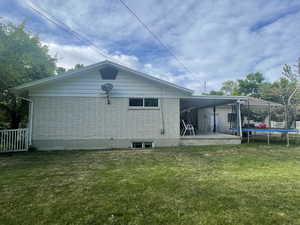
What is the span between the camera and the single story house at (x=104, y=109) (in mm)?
6973

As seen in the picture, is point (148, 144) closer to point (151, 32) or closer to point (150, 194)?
point (150, 194)

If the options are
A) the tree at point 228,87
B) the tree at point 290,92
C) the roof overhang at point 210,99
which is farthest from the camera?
the tree at point 228,87

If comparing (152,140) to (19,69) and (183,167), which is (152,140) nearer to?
(183,167)

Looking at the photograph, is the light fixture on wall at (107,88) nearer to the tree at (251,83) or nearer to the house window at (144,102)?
the house window at (144,102)

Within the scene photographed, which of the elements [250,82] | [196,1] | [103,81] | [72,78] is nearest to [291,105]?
[196,1]

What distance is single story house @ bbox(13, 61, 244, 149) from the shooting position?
6973 mm

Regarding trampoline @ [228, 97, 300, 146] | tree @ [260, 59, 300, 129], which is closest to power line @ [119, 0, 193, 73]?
trampoline @ [228, 97, 300, 146]

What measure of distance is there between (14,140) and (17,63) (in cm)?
422

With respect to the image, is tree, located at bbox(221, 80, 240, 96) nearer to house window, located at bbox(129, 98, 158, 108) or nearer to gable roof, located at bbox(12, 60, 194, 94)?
gable roof, located at bbox(12, 60, 194, 94)

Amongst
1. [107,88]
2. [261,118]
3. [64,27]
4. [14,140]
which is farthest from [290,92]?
[14,140]

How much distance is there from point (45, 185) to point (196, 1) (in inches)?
409

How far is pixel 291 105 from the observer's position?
1195 centimetres

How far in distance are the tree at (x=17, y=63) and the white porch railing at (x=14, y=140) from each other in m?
2.83

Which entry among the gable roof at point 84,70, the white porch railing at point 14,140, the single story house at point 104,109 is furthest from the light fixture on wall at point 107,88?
the white porch railing at point 14,140
